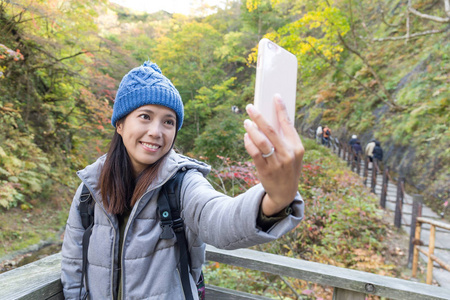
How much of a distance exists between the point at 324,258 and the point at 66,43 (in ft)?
26.9

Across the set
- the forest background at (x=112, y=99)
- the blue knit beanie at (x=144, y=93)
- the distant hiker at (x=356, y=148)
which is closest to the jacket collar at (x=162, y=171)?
the blue knit beanie at (x=144, y=93)

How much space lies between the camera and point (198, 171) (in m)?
1.38

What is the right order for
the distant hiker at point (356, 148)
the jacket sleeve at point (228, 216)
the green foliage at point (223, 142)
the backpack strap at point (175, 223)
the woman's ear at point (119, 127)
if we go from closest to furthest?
the jacket sleeve at point (228, 216), the backpack strap at point (175, 223), the woman's ear at point (119, 127), the green foliage at point (223, 142), the distant hiker at point (356, 148)

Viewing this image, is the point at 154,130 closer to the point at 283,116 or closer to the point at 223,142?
the point at 283,116

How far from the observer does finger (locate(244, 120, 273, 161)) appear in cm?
64

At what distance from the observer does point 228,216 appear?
0.90m

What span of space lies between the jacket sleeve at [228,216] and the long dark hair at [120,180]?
23cm

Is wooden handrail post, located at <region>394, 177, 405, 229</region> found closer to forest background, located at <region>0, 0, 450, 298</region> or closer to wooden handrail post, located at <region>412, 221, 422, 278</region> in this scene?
forest background, located at <region>0, 0, 450, 298</region>

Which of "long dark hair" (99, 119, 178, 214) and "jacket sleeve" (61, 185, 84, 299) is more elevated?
"long dark hair" (99, 119, 178, 214)

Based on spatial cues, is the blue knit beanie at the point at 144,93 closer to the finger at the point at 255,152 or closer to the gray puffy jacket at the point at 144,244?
the gray puffy jacket at the point at 144,244

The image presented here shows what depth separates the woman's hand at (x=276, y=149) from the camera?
642mm

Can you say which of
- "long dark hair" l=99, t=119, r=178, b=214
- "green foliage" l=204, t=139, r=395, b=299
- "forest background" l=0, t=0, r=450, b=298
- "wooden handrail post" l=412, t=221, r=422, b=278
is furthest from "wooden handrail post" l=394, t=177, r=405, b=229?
"long dark hair" l=99, t=119, r=178, b=214

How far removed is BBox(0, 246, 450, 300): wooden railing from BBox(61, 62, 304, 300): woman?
12 cm

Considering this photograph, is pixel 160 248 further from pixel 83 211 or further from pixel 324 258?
pixel 324 258
